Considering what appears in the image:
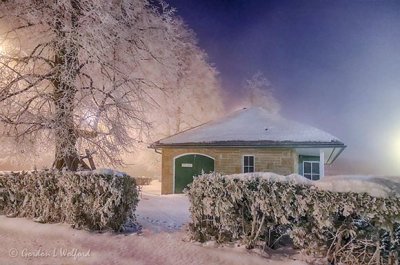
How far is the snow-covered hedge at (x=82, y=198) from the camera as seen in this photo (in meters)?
6.00

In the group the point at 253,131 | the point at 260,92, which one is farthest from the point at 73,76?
the point at 260,92

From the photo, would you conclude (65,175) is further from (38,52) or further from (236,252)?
(38,52)

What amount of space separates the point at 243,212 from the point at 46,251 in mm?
3437

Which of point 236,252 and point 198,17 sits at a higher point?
point 198,17

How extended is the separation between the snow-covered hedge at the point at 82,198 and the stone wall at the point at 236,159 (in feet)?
32.9

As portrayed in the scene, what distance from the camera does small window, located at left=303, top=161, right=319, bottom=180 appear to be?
622 inches

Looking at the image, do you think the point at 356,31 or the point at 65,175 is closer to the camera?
the point at 65,175

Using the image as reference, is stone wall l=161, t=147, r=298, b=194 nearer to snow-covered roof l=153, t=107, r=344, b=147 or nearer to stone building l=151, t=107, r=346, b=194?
stone building l=151, t=107, r=346, b=194

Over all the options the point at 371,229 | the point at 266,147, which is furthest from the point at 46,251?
the point at 266,147

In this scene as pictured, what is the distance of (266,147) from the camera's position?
15.2 m

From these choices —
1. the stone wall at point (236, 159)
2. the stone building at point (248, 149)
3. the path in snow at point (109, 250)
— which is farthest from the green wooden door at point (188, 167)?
the path in snow at point (109, 250)

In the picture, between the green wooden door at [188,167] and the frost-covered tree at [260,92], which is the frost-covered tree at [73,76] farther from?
the frost-covered tree at [260,92]

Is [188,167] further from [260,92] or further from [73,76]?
[260,92]

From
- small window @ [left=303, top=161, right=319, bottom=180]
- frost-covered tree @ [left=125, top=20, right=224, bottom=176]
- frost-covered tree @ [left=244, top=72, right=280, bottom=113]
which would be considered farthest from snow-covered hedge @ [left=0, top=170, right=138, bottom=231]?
frost-covered tree @ [left=244, top=72, right=280, bottom=113]
